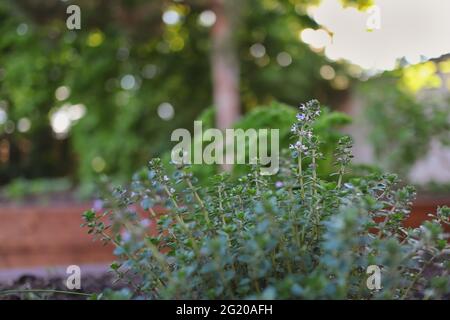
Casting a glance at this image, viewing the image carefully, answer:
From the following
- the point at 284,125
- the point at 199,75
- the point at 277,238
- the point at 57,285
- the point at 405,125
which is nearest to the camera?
the point at 277,238

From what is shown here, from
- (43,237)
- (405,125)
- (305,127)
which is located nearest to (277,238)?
(305,127)

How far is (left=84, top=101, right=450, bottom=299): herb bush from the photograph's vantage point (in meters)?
1.01

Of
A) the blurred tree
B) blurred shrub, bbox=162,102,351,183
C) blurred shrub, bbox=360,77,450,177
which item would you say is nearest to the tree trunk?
the blurred tree

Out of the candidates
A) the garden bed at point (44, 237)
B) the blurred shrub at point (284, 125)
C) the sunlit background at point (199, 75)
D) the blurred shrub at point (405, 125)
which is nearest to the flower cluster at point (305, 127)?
the blurred shrub at point (284, 125)

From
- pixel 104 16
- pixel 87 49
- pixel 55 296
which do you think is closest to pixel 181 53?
pixel 87 49

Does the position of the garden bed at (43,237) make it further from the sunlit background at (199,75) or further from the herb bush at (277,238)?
the herb bush at (277,238)

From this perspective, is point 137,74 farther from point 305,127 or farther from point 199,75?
point 305,127

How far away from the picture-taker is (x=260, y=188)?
1.39 m

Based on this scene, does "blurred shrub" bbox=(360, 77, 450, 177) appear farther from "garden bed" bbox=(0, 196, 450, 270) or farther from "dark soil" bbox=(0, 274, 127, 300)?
"dark soil" bbox=(0, 274, 127, 300)

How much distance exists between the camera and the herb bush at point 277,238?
1.01 metres

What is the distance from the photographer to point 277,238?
1085 millimetres

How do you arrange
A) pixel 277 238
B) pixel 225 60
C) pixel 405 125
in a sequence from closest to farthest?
pixel 277 238
pixel 405 125
pixel 225 60

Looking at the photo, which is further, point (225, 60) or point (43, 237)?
point (225, 60)
